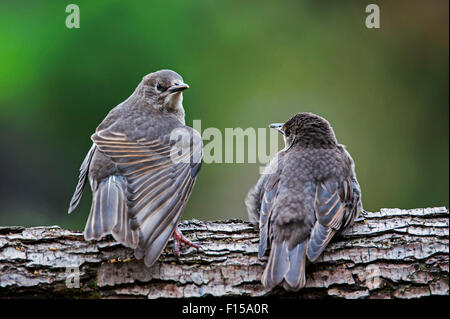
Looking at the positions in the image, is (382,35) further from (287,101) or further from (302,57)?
(287,101)

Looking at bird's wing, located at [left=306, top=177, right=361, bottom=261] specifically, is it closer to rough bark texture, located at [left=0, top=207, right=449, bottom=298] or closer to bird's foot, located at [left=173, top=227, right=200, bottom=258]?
rough bark texture, located at [left=0, top=207, right=449, bottom=298]

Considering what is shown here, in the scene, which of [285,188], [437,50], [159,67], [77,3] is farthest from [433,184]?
[77,3]

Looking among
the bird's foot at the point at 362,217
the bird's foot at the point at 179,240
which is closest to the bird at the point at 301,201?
the bird's foot at the point at 362,217

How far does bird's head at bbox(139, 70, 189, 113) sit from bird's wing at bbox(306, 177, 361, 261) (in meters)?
2.03

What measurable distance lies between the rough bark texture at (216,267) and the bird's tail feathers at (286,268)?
0.20 metres

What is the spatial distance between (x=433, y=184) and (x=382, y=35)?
2.94 m

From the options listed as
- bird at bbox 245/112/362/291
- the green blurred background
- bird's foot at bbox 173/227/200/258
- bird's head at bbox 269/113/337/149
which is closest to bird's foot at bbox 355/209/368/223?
bird at bbox 245/112/362/291

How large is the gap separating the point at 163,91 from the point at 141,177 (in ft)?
5.04

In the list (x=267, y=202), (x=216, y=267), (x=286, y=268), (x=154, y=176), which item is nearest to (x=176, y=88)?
(x=154, y=176)

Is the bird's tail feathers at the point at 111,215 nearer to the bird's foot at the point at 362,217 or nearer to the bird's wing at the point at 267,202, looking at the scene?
the bird's wing at the point at 267,202

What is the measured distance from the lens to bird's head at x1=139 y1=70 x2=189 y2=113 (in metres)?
6.61

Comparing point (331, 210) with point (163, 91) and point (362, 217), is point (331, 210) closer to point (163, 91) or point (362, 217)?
point (362, 217)

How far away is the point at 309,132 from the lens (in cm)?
609

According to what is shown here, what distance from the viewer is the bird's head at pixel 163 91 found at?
21.7 feet
